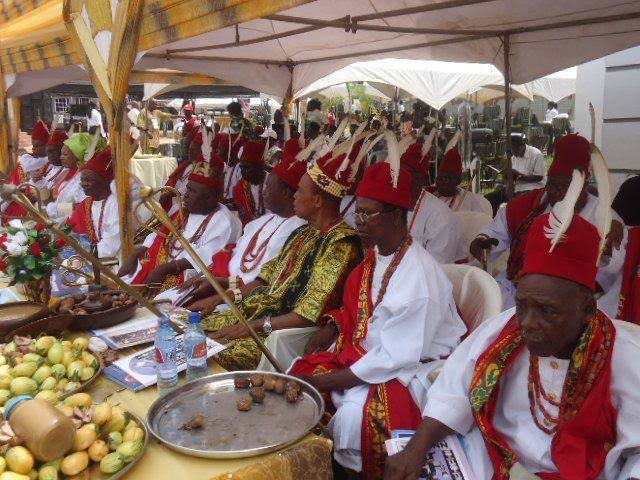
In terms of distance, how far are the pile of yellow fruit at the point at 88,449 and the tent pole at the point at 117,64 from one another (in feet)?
8.45

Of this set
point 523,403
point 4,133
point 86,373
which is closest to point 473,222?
point 523,403

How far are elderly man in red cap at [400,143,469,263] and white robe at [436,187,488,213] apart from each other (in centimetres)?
77

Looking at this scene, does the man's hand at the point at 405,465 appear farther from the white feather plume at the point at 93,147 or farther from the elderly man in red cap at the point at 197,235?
the white feather plume at the point at 93,147

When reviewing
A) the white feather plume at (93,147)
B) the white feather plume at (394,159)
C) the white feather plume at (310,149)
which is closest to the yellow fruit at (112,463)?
the white feather plume at (394,159)

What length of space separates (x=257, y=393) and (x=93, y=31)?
329 centimetres

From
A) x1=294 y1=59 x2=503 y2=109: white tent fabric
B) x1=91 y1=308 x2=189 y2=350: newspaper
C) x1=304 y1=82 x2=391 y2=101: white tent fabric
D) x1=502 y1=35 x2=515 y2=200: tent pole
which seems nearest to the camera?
x1=91 y1=308 x2=189 y2=350: newspaper

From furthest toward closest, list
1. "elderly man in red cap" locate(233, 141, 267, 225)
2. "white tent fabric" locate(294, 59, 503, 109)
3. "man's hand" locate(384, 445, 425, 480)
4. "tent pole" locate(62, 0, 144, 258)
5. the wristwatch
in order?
"white tent fabric" locate(294, 59, 503, 109)
"elderly man in red cap" locate(233, 141, 267, 225)
"tent pole" locate(62, 0, 144, 258)
the wristwatch
"man's hand" locate(384, 445, 425, 480)

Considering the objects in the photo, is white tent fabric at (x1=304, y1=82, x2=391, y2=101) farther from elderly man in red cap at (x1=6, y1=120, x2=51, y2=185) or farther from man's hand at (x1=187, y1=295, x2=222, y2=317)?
man's hand at (x1=187, y1=295, x2=222, y2=317)

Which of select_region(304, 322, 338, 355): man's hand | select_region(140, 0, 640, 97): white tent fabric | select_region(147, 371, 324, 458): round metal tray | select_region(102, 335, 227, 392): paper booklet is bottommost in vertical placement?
select_region(304, 322, 338, 355): man's hand

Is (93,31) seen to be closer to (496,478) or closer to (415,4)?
(415,4)

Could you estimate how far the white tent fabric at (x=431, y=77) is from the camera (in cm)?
1087

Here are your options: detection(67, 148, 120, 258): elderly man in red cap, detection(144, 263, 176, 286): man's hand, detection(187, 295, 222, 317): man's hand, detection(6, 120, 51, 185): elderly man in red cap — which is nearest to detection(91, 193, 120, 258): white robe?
detection(67, 148, 120, 258): elderly man in red cap

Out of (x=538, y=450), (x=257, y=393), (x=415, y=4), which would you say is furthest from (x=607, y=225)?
(x=415, y=4)

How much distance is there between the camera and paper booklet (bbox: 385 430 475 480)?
2115 millimetres
